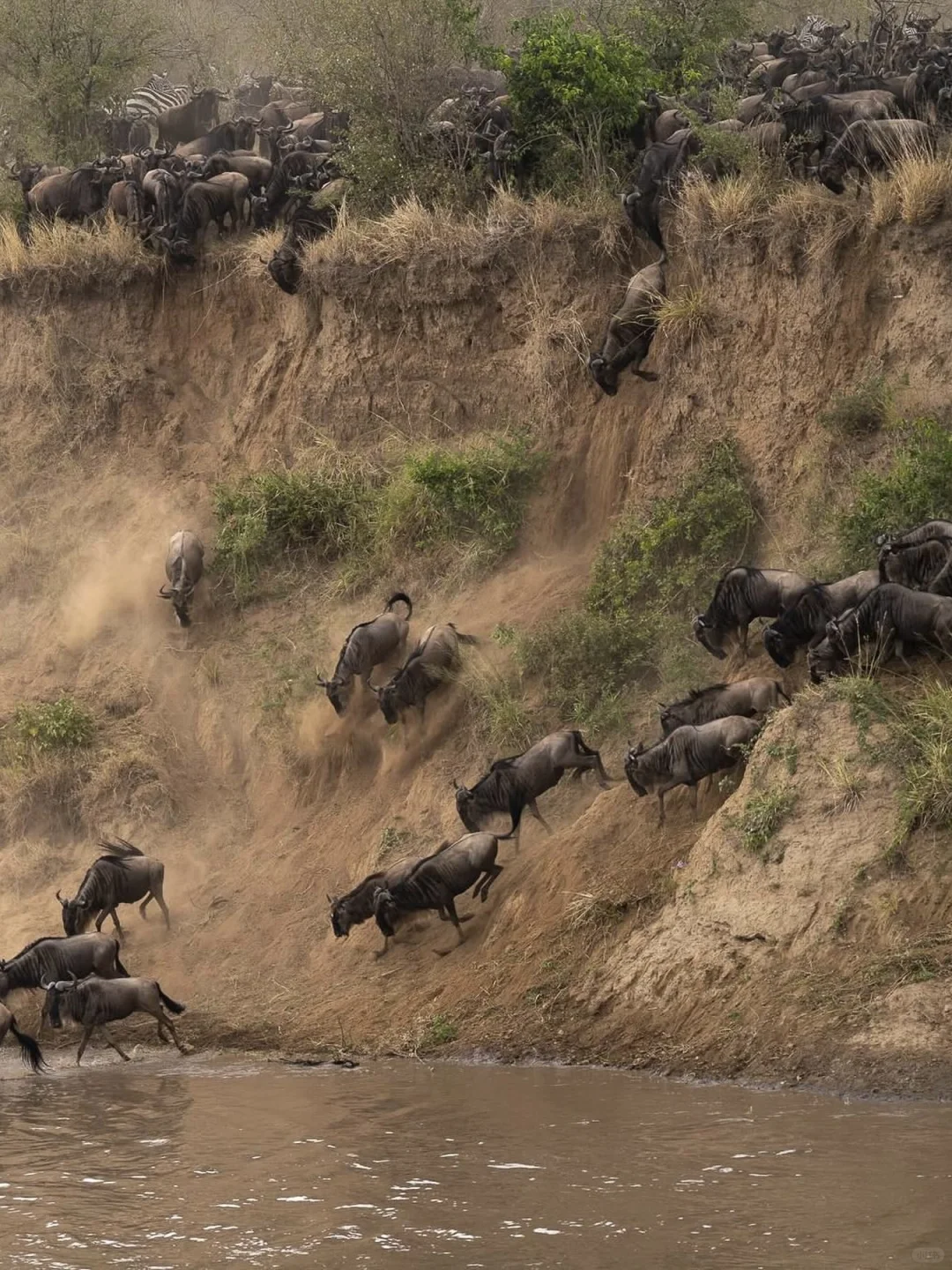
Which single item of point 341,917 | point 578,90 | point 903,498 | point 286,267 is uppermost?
point 578,90

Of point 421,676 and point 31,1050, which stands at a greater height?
point 421,676

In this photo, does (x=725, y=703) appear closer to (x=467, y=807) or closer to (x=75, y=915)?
(x=467, y=807)

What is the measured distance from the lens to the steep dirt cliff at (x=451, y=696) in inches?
444

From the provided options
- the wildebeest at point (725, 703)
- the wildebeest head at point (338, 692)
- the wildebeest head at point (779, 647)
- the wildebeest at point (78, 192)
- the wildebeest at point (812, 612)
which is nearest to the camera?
the wildebeest at point (725, 703)

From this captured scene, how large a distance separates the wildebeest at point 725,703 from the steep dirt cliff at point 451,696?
2.18 feet

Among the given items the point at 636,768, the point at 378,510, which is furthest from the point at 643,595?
the point at 378,510

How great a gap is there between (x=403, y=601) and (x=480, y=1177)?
8471 mm

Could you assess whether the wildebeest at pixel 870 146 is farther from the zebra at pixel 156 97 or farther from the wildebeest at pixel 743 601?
the zebra at pixel 156 97

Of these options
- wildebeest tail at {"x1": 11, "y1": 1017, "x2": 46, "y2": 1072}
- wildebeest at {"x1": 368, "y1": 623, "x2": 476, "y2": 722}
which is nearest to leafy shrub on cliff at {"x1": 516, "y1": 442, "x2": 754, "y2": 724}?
wildebeest at {"x1": 368, "y1": 623, "x2": 476, "y2": 722}

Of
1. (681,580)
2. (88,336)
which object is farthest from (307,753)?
(88,336)

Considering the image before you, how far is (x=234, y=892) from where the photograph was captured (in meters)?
15.4

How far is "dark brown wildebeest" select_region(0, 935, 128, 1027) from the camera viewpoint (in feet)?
45.2

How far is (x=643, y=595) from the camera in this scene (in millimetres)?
15555

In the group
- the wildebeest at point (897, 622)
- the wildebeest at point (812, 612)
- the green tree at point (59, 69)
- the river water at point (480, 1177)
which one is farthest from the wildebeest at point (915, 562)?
the green tree at point (59, 69)
